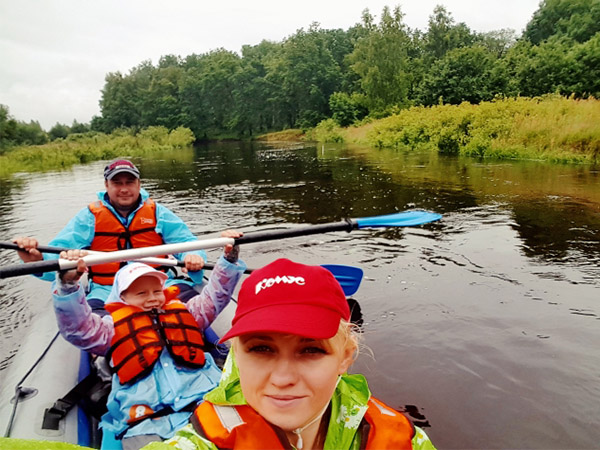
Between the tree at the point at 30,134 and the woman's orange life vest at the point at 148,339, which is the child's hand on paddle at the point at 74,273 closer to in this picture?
the woman's orange life vest at the point at 148,339

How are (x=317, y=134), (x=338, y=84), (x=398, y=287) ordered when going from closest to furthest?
(x=398, y=287) → (x=317, y=134) → (x=338, y=84)

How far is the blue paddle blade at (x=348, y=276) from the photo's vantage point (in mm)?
3680

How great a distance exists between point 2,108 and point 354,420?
41.6 m

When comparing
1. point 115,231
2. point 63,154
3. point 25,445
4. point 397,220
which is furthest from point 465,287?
point 63,154

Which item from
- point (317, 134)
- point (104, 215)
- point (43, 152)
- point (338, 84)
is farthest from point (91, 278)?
point (338, 84)

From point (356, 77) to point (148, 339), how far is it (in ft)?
152

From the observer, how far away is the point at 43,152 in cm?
2219

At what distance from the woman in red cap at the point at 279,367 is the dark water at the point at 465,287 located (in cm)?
160

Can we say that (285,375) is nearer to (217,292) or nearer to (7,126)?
(217,292)

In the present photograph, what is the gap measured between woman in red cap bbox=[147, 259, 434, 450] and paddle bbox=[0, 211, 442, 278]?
1.38 metres

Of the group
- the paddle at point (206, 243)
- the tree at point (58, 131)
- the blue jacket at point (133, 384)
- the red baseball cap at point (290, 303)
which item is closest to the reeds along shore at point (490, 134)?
the paddle at point (206, 243)

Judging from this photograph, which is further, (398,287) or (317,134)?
(317,134)

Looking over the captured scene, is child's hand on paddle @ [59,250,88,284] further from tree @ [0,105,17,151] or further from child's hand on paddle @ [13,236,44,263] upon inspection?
tree @ [0,105,17,151]

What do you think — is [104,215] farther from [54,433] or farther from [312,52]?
[312,52]
